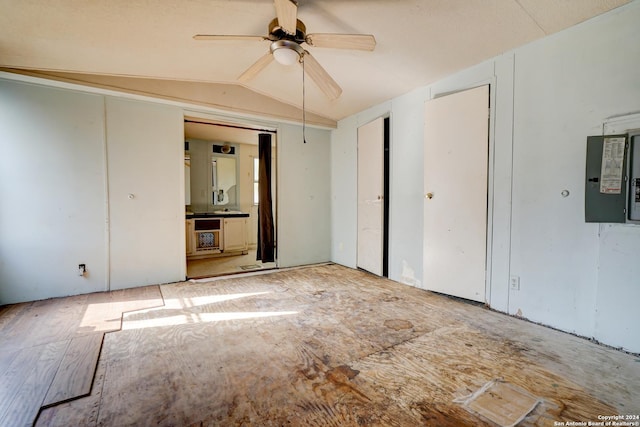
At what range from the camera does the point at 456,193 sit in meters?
3.15

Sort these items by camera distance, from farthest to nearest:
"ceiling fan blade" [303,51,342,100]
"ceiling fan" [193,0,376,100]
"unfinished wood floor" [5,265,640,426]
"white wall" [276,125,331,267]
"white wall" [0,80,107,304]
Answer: "white wall" [276,125,331,267], "white wall" [0,80,107,304], "ceiling fan blade" [303,51,342,100], "ceiling fan" [193,0,376,100], "unfinished wood floor" [5,265,640,426]

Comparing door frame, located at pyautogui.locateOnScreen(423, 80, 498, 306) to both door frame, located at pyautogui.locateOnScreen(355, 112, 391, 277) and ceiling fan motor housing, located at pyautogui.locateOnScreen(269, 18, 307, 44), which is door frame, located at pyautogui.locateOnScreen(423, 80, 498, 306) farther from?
ceiling fan motor housing, located at pyautogui.locateOnScreen(269, 18, 307, 44)

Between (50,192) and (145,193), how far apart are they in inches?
37.4

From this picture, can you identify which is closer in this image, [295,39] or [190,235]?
[295,39]

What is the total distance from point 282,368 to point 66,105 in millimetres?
3941

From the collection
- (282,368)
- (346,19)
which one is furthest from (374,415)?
(346,19)

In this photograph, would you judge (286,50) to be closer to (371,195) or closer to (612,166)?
(371,195)

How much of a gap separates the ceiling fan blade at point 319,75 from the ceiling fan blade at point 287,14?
11.1 inches

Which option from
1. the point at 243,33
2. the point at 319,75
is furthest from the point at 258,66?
the point at 319,75

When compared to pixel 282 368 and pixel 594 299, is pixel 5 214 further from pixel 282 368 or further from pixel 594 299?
pixel 594 299

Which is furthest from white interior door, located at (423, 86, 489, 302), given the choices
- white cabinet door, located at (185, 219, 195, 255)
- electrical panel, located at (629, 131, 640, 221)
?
white cabinet door, located at (185, 219, 195, 255)

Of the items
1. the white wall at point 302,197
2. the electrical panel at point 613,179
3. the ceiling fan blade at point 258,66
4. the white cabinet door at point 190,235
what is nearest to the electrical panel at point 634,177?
the electrical panel at point 613,179

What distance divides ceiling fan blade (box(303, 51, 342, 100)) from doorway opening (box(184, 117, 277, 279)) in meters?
2.25

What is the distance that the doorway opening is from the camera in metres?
5.07
